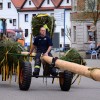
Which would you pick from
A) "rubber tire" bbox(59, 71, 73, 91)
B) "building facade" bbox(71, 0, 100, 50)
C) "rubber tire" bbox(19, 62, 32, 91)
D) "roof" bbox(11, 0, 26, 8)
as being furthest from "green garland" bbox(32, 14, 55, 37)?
"roof" bbox(11, 0, 26, 8)

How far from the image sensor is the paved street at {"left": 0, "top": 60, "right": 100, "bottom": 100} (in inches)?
552

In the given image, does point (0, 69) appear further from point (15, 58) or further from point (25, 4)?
point (25, 4)

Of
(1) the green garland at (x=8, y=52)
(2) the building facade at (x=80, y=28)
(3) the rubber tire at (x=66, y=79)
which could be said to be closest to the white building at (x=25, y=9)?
(2) the building facade at (x=80, y=28)

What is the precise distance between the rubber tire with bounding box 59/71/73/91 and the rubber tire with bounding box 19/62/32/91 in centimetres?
99

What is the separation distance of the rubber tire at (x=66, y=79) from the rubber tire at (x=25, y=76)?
0.99 meters

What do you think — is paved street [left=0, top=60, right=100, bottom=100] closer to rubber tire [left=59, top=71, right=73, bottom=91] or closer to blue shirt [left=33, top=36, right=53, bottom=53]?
rubber tire [left=59, top=71, right=73, bottom=91]

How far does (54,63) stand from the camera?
13.3m

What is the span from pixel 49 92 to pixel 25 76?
0.83m

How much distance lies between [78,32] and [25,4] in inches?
2096

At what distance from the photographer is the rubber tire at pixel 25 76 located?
15.1 meters

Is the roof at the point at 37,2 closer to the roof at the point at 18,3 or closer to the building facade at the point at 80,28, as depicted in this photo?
the roof at the point at 18,3

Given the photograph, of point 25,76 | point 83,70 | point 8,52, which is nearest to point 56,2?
point 8,52

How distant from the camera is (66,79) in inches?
607

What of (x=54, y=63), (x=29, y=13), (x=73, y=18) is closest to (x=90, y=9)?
(x=73, y=18)
